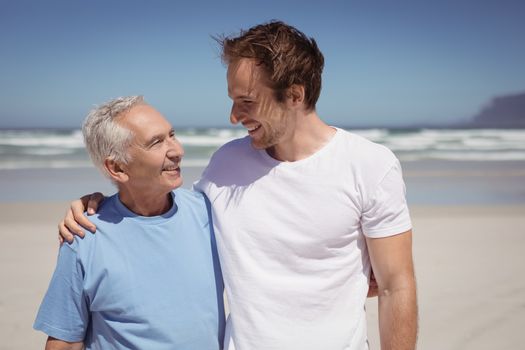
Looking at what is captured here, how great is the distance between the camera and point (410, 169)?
14852mm

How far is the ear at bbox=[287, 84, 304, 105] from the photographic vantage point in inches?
79.6

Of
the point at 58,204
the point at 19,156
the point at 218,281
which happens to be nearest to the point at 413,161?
the point at 58,204

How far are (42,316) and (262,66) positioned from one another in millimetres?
1236

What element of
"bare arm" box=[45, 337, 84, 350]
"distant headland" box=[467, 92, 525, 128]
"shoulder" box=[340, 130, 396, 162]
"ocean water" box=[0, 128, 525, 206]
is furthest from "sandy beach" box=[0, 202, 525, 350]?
"distant headland" box=[467, 92, 525, 128]

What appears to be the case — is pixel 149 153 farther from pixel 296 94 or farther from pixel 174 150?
pixel 296 94

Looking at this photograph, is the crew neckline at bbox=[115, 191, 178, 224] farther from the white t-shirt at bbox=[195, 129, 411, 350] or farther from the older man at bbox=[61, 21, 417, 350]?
the white t-shirt at bbox=[195, 129, 411, 350]

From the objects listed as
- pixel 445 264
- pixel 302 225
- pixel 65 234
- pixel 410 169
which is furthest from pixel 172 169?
pixel 410 169

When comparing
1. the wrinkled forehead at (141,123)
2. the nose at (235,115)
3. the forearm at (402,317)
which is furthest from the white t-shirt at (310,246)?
the wrinkled forehead at (141,123)

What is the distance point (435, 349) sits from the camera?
13.8 ft

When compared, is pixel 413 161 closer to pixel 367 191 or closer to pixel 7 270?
pixel 7 270

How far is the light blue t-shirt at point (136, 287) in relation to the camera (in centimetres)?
199

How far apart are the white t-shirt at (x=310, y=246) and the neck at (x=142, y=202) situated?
33 cm

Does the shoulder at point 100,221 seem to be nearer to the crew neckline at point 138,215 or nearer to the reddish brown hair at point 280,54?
the crew neckline at point 138,215

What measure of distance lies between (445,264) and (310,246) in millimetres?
4689
